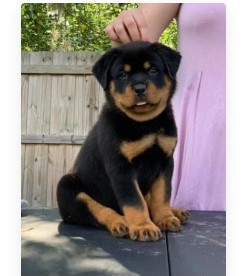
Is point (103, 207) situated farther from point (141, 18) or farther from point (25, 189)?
point (141, 18)

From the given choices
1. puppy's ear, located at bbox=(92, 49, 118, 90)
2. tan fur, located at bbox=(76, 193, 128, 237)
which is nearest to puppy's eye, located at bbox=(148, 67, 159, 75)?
puppy's ear, located at bbox=(92, 49, 118, 90)

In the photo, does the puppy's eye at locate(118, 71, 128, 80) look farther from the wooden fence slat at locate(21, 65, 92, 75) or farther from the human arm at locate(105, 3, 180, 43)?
the wooden fence slat at locate(21, 65, 92, 75)

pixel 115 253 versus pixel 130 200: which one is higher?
pixel 130 200

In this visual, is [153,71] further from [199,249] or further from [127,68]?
[199,249]

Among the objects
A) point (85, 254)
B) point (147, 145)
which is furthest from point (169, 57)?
point (85, 254)

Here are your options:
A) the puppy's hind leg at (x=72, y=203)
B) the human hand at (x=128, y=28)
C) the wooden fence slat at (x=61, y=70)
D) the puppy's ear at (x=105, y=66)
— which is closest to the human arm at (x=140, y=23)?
the human hand at (x=128, y=28)
